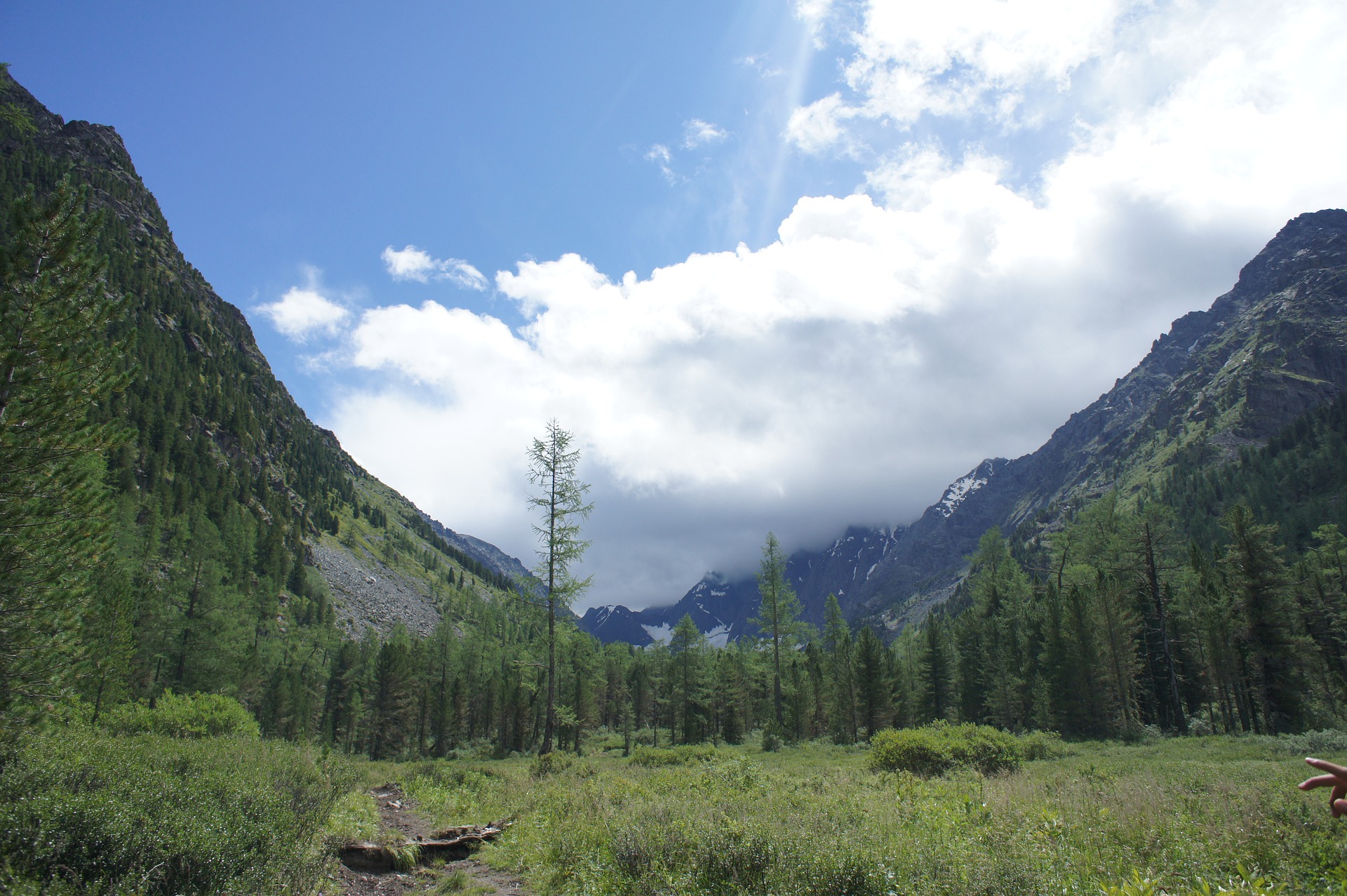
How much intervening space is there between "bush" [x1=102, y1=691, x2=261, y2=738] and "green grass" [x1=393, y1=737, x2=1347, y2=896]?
51.5 feet

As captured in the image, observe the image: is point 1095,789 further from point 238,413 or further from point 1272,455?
point 238,413

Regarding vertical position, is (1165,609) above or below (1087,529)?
below

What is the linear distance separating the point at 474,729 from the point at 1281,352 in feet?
861

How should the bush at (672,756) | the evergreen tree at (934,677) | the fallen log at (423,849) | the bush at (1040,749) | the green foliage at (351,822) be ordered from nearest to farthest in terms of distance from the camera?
1. the fallen log at (423,849)
2. the green foliage at (351,822)
3. the bush at (1040,749)
4. the bush at (672,756)
5. the evergreen tree at (934,677)

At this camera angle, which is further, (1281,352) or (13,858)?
(1281,352)

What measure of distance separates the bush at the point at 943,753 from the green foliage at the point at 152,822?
1607 cm

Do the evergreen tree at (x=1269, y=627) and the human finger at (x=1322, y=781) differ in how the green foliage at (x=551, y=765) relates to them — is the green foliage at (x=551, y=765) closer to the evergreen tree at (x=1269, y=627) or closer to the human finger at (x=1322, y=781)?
the human finger at (x=1322, y=781)

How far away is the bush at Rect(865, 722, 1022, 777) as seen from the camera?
18.1 m

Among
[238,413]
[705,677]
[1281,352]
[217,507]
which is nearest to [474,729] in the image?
[705,677]

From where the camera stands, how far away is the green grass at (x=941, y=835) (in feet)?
22.6

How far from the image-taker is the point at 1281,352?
622 ft

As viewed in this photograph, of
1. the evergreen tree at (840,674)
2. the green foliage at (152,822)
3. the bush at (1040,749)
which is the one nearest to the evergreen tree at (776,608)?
the evergreen tree at (840,674)

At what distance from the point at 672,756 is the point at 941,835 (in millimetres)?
17934

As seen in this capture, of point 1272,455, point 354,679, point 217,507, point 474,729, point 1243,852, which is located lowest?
point 474,729
